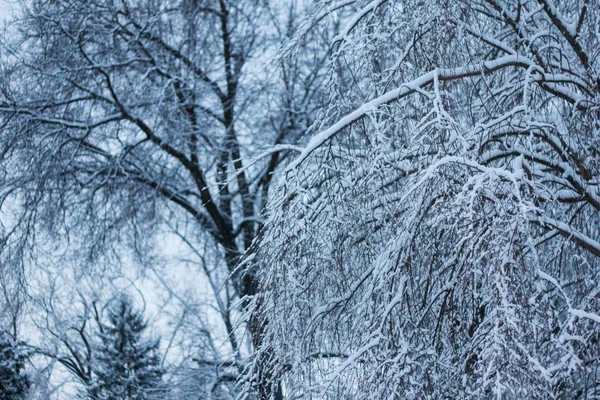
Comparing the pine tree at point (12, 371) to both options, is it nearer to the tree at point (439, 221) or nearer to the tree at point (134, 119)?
the tree at point (134, 119)

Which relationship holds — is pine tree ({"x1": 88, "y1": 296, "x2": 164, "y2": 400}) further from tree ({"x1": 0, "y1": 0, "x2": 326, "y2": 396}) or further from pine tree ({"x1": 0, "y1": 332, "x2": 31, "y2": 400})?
tree ({"x1": 0, "y1": 0, "x2": 326, "y2": 396})

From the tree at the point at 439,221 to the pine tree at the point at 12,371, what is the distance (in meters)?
9.70

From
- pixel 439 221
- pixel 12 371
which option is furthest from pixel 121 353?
pixel 439 221

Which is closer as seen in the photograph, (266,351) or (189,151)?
(266,351)

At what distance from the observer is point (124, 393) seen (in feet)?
45.1

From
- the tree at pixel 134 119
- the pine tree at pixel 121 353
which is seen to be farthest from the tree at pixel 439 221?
the pine tree at pixel 121 353

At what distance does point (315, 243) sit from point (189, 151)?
581 centimetres

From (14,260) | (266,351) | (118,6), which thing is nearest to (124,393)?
(14,260)

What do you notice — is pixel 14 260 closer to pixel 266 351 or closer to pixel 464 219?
pixel 266 351

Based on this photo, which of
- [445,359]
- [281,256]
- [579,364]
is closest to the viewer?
[579,364]

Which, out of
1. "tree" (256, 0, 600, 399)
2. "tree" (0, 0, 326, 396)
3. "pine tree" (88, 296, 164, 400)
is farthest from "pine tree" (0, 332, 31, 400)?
"tree" (256, 0, 600, 399)

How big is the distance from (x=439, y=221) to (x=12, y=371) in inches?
463

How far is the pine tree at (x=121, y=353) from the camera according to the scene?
14992 mm

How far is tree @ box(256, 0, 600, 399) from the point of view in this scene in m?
→ 3.66
